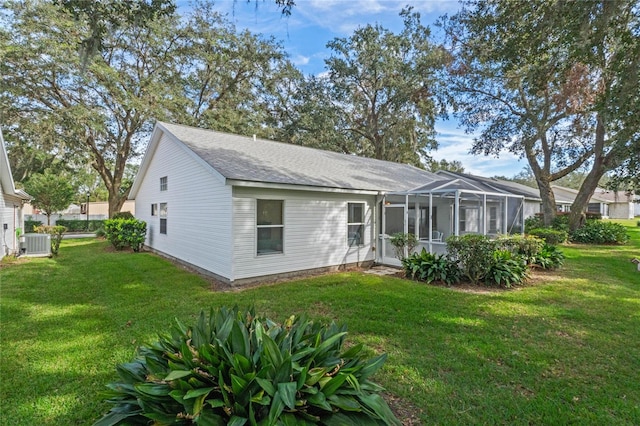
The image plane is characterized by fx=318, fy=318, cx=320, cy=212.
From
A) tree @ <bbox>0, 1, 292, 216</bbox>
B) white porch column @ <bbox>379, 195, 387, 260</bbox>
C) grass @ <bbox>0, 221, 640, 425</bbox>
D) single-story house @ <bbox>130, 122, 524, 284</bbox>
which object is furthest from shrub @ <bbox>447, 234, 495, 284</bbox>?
tree @ <bbox>0, 1, 292, 216</bbox>

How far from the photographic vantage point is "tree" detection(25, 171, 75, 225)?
854 inches

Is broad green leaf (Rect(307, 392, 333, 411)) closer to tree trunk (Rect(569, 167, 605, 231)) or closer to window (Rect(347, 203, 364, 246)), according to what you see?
window (Rect(347, 203, 364, 246))

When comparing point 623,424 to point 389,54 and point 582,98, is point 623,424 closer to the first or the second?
point 582,98

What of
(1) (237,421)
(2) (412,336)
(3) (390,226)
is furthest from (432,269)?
(1) (237,421)

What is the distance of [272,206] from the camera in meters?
8.41

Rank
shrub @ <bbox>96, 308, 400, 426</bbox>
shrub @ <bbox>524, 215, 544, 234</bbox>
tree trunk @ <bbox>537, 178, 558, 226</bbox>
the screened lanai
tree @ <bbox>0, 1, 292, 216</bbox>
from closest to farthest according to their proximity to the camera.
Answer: shrub @ <bbox>96, 308, 400, 426</bbox> < the screened lanai < tree @ <bbox>0, 1, 292, 216</bbox> < tree trunk @ <bbox>537, 178, 558, 226</bbox> < shrub @ <bbox>524, 215, 544, 234</bbox>

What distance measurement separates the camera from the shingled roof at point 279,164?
8.24 m

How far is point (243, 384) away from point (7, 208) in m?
14.6

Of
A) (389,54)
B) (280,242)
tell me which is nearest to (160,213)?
(280,242)

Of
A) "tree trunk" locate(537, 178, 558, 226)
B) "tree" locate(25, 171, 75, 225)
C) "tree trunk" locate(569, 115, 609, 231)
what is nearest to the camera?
"tree trunk" locate(569, 115, 609, 231)

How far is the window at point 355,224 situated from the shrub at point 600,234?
14.1 meters

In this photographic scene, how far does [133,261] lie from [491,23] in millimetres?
12394

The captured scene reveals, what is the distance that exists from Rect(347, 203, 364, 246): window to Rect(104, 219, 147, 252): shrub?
9.13 metres

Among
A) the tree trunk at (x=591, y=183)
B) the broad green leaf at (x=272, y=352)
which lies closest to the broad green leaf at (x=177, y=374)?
the broad green leaf at (x=272, y=352)
